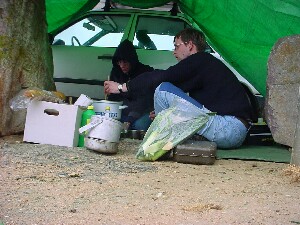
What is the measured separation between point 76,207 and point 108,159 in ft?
5.80

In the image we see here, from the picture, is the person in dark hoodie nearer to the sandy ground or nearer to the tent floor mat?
the tent floor mat

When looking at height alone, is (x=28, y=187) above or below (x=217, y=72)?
below

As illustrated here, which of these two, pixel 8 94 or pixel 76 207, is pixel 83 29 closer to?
pixel 8 94

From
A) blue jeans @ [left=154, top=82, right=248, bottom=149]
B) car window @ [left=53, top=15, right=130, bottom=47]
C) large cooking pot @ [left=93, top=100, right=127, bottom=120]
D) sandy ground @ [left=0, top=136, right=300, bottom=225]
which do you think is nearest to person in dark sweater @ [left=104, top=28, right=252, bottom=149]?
blue jeans @ [left=154, top=82, right=248, bottom=149]

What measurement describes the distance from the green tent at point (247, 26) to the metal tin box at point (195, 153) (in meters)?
2.39

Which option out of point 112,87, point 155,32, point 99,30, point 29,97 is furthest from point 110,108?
point 99,30

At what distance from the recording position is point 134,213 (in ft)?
11.7

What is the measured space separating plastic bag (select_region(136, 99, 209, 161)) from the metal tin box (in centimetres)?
7

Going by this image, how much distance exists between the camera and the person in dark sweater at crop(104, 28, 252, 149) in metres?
5.90

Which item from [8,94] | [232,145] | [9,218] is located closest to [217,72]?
[232,145]

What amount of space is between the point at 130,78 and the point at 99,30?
153cm

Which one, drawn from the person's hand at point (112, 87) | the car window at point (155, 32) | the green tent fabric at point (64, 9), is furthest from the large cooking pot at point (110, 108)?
the green tent fabric at point (64, 9)

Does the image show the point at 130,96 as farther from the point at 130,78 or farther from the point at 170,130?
the point at 170,130

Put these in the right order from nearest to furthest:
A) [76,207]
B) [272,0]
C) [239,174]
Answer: [76,207] → [239,174] → [272,0]
